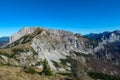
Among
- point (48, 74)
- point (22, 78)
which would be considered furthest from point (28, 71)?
point (22, 78)

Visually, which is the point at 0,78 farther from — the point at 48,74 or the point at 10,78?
the point at 48,74

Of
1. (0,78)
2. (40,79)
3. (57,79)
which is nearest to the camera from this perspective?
(0,78)

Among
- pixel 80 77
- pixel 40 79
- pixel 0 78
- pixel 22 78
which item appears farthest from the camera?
pixel 80 77

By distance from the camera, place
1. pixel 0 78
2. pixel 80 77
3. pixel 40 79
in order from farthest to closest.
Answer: pixel 80 77, pixel 40 79, pixel 0 78

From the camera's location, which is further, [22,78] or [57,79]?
[57,79]

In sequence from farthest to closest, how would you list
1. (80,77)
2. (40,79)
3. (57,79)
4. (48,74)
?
(80,77), (48,74), (57,79), (40,79)

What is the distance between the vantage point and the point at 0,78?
44.2 meters

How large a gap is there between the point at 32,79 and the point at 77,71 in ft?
79.8

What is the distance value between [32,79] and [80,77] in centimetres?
2215

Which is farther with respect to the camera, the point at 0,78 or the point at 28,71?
the point at 28,71

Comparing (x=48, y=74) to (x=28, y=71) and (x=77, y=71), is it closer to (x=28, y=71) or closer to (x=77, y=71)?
(x=28, y=71)

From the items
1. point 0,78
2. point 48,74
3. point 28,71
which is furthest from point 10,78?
point 48,74

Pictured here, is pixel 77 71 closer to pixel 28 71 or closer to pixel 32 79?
pixel 28 71

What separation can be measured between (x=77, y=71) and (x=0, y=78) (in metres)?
33.0
